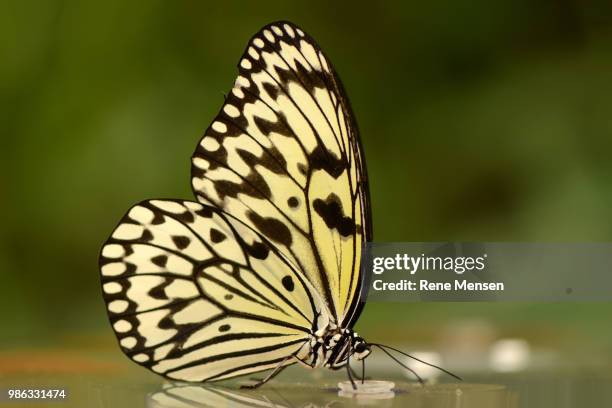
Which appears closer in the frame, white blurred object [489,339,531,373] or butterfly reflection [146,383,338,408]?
butterfly reflection [146,383,338,408]

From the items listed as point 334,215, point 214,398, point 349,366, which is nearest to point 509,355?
point 349,366

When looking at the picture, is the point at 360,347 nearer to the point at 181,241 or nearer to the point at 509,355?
the point at 181,241

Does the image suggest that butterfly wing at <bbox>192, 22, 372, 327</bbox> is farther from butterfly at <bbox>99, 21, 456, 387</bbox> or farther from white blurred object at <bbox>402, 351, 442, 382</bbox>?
white blurred object at <bbox>402, 351, 442, 382</bbox>

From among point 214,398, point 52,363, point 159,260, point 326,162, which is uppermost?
point 326,162

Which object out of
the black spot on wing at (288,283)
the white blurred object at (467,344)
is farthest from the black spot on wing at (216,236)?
the white blurred object at (467,344)

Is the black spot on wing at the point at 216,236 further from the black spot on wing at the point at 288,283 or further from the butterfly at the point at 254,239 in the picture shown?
the black spot on wing at the point at 288,283

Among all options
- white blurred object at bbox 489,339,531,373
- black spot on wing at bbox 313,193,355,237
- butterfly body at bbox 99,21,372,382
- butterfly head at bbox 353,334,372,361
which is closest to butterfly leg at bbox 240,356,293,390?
butterfly body at bbox 99,21,372,382

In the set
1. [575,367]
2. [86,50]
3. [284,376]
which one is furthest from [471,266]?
[86,50]
